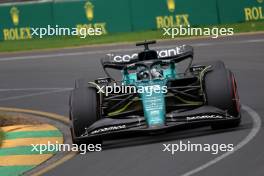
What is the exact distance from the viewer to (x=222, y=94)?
470 inches

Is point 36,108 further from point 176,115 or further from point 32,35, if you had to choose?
point 32,35

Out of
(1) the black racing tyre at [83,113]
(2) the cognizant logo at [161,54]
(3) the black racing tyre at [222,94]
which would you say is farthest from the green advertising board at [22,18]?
(3) the black racing tyre at [222,94]

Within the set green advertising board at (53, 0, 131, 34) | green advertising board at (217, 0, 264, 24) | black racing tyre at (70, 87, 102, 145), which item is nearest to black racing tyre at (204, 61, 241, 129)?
black racing tyre at (70, 87, 102, 145)

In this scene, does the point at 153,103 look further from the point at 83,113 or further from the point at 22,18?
the point at 22,18

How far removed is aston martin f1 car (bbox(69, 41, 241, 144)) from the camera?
461 inches

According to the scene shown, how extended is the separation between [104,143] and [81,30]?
1860 centimetres

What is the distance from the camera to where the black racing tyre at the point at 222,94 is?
11.9 metres

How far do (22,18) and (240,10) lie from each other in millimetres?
8299

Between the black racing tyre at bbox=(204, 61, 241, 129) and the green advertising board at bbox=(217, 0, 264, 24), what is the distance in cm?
1603

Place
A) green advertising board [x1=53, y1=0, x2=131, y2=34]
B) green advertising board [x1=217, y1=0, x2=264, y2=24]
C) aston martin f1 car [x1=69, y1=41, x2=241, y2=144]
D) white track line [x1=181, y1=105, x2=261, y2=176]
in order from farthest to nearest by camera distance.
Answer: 1. green advertising board [x1=53, y1=0, x2=131, y2=34]
2. green advertising board [x1=217, y1=0, x2=264, y2=24]
3. aston martin f1 car [x1=69, y1=41, x2=241, y2=144]
4. white track line [x1=181, y1=105, x2=261, y2=176]

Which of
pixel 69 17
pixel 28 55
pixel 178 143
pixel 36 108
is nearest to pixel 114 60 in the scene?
pixel 178 143

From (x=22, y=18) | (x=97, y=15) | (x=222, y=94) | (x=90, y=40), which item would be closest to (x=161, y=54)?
(x=222, y=94)

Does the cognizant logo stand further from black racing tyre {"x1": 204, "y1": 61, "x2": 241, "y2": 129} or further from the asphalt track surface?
the asphalt track surface

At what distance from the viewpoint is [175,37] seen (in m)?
27.5
